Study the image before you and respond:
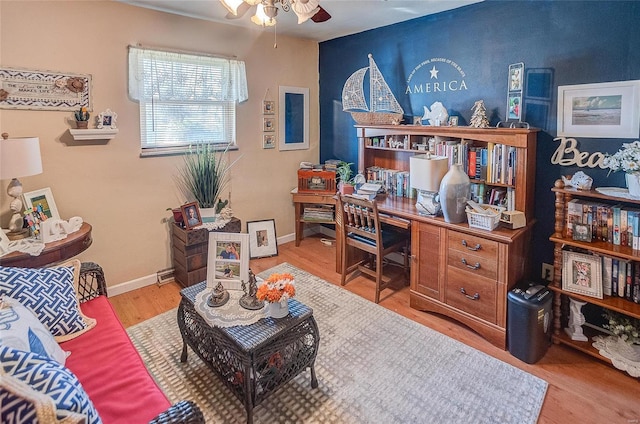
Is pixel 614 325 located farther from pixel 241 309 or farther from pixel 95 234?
pixel 95 234

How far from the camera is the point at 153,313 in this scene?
9.89ft

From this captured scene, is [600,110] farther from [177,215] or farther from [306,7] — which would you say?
[177,215]

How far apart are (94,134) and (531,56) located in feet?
10.9

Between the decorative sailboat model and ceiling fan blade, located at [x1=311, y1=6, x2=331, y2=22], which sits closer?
ceiling fan blade, located at [x1=311, y1=6, x2=331, y2=22]

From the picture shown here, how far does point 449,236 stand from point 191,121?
256cm

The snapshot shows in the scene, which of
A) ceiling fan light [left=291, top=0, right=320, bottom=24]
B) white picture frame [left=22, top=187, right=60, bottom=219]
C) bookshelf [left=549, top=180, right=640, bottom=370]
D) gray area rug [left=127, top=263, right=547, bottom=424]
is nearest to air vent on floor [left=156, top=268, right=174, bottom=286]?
gray area rug [left=127, top=263, right=547, bottom=424]

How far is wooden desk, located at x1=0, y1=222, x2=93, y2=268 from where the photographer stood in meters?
2.30

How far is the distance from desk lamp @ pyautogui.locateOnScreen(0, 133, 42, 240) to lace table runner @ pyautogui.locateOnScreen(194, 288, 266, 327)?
1.40m

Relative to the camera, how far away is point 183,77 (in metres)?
3.48

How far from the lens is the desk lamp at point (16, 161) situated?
2299 mm

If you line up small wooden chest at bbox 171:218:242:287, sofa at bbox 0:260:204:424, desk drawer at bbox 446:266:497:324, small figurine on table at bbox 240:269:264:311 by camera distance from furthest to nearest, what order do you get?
small wooden chest at bbox 171:218:242:287
desk drawer at bbox 446:266:497:324
small figurine on table at bbox 240:269:264:311
sofa at bbox 0:260:204:424

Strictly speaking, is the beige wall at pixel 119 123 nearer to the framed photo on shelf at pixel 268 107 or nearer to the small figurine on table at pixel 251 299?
the framed photo on shelf at pixel 268 107

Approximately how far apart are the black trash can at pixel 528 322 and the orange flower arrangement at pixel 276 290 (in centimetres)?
149

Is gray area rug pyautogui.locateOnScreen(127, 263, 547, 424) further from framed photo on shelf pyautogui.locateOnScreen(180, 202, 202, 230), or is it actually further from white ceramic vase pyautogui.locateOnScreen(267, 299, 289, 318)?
framed photo on shelf pyautogui.locateOnScreen(180, 202, 202, 230)
